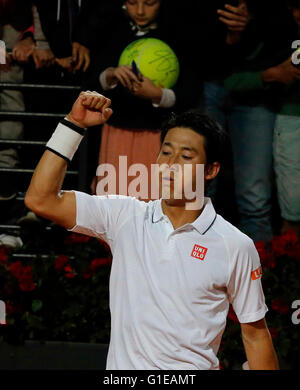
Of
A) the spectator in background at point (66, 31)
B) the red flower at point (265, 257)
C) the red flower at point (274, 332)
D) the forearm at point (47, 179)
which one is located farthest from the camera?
the spectator in background at point (66, 31)

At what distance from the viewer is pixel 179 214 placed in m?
3.98

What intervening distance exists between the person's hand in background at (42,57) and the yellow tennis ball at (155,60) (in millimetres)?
645

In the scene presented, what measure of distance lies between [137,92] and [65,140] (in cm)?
260

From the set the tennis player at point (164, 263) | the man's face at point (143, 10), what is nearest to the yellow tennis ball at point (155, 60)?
the man's face at point (143, 10)

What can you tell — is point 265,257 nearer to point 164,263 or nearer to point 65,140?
point 164,263

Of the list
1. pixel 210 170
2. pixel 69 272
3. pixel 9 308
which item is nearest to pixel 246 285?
pixel 210 170

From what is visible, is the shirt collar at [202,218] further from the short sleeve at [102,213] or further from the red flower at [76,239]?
the red flower at [76,239]

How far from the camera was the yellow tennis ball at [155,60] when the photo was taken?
6223mm

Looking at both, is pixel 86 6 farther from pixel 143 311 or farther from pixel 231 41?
pixel 143 311

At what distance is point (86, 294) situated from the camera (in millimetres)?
5988

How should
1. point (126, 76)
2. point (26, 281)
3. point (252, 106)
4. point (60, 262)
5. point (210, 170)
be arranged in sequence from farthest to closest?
point (252, 106) < point (126, 76) < point (60, 262) < point (26, 281) < point (210, 170)

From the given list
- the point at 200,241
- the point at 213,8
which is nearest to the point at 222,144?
the point at 200,241
